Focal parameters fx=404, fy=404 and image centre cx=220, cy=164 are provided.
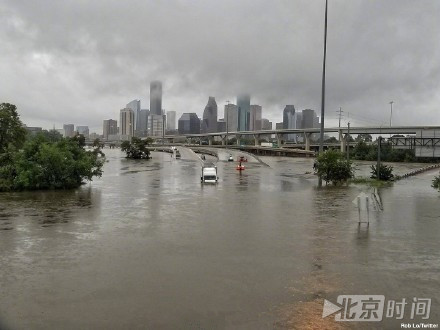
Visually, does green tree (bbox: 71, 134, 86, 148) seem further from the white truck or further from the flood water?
the flood water

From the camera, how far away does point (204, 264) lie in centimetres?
875

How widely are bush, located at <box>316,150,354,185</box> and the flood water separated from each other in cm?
1271

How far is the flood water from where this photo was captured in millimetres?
6156

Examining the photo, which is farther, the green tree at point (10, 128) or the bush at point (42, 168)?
the green tree at point (10, 128)

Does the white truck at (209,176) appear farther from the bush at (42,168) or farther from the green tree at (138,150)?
the green tree at (138,150)

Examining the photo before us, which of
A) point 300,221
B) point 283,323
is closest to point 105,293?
point 283,323

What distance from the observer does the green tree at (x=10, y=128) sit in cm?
4625

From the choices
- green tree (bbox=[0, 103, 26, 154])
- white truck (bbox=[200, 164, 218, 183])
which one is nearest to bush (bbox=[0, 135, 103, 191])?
white truck (bbox=[200, 164, 218, 183])

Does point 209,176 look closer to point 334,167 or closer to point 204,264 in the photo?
point 334,167

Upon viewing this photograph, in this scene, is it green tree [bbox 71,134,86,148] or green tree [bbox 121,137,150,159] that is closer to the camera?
green tree [bbox 71,134,86,148]

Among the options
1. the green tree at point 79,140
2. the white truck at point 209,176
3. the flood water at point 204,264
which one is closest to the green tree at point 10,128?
the green tree at point 79,140

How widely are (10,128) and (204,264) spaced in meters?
46.5

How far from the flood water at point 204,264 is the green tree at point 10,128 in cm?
3414

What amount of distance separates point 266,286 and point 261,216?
7.80 m
